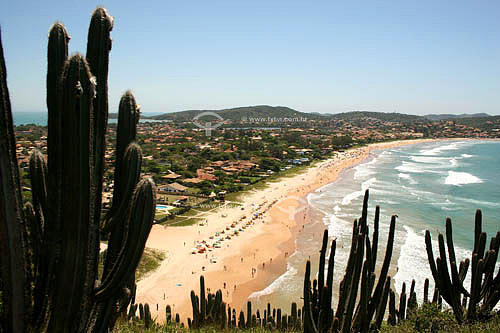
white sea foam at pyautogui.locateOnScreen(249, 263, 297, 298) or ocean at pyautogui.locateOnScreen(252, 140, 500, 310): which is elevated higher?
ocean at pyautogui.locateOnScreen(252, 140, 500, 310)

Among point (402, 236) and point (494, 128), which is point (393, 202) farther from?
point (494, 128)

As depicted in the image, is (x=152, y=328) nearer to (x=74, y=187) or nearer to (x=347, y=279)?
(x=347, y=279)

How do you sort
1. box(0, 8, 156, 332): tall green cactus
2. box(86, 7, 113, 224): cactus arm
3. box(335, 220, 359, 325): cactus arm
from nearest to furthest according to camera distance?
box(0, 8, 156, 332): tall green cactus < box(86, 7, 113, 224): cactus arm < box(335, 220, 359, 325): cactus arm

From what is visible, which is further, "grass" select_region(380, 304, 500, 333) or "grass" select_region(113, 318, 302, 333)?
"grass" select_region(113, 318, 302, 333)

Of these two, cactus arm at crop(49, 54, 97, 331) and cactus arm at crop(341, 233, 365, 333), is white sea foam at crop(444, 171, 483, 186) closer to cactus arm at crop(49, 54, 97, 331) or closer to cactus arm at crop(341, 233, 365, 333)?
cactus arm at crop(341, 233, 365, 333)

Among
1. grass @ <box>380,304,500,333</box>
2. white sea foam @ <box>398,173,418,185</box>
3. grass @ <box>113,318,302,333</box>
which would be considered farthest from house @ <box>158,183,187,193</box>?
grass @ <box>380,304,500,333</box>

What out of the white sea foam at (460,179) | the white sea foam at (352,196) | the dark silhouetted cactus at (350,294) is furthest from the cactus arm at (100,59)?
the white sea foam at (460,179)

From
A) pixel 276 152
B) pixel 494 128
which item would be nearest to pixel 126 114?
pixel 276 152
